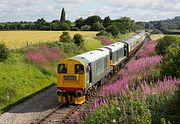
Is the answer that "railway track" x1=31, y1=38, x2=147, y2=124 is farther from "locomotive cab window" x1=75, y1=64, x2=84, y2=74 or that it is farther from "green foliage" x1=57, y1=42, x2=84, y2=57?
"green foliage" x1=57, y1=42, x2=84, y2=57

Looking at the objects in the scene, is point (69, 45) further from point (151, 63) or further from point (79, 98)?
point (79, 98)

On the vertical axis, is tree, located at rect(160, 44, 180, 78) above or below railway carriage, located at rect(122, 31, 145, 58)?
above

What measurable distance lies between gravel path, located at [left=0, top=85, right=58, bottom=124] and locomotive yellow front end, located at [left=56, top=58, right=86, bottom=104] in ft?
3.54

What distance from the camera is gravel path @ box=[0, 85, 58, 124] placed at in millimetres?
18461

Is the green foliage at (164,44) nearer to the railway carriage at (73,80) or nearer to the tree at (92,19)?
the railway carriage at (73,80)

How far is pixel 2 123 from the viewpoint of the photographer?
17.9 m

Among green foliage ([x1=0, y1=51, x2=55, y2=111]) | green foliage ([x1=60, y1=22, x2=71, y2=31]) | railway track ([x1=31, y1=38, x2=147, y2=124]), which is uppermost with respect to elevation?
green foliage ([x1=60, y1=22, x2=71, y2=31])

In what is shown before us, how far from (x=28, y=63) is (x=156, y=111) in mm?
20791

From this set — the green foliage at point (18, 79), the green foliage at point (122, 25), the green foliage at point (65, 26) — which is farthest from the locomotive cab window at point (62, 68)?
the green foliage at point (65, 26)

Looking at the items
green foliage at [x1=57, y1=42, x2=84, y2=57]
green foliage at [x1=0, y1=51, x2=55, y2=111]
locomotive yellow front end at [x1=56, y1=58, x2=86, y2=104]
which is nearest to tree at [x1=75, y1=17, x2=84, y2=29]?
green foliage at [x1=57, y1=42, x2=84, y2=57]

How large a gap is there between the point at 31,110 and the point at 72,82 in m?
2.94

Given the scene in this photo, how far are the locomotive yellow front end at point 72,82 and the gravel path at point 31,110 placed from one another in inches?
42.5

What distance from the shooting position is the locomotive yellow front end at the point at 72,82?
830 inches

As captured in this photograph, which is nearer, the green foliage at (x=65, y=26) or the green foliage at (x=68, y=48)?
the green foliage at (x=68, y=48)
